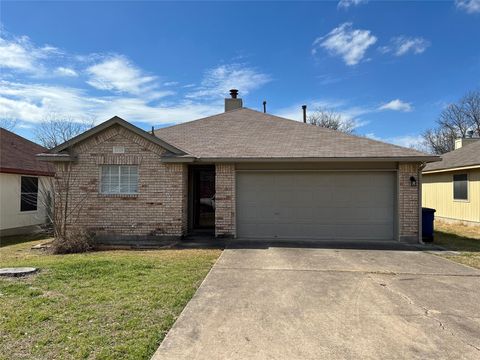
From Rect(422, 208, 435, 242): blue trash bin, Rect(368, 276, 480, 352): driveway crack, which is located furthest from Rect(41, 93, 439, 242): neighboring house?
Rect(368, 276, 480, 352): driveway crack

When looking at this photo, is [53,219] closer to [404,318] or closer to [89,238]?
[89,238]

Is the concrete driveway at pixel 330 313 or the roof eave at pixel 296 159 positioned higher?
the roof eave at pixel 296 159

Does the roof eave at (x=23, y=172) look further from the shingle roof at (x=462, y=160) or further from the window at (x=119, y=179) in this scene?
the shingle roof at (x=462, y=160)

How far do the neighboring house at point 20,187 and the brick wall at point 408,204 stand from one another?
11.9 meters

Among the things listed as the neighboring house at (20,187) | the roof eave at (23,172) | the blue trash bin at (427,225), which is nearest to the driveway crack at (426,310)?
the blue trash bin at (427,225)

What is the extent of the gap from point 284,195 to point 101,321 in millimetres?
7703

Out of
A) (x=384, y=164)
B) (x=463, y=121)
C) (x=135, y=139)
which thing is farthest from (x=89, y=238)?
(x=463, y=121)

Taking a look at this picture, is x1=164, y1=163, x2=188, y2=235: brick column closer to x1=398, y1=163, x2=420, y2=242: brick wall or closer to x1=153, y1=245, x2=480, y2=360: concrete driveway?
x1=153, y1=245, x2=480, y2=360: concrete driveway

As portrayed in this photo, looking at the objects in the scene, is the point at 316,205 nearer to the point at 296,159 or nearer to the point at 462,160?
the point at 296,159

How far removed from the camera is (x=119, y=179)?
11.2 m

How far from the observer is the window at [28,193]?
13.9 m

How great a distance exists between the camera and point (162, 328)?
4215 millimetres

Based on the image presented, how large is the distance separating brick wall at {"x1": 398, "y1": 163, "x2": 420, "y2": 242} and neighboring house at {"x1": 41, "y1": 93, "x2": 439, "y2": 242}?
0.03 meters

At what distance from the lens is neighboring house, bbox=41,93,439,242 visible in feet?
35.5
